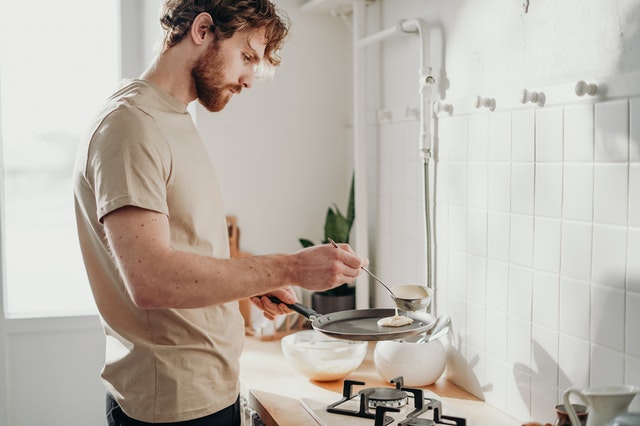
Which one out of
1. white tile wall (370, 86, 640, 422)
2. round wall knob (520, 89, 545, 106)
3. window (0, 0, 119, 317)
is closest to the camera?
white tile wall (370, 86, 640, 422)

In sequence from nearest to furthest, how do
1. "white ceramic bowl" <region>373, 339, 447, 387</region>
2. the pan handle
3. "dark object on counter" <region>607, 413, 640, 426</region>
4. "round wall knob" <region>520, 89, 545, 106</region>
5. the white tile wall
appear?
"dark object on counter" <region>607, 413, 640, 426</region> < the white tile wall < "round wall knob" <region>520, 89, 545, 106</region> < the pan handle < "white ceramic bowl" <region>373, 339, 447, 387</region>

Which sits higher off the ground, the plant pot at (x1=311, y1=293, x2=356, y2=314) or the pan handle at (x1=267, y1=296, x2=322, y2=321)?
the pan handle at (x1=267, y1=296, x2=322, y2=321)

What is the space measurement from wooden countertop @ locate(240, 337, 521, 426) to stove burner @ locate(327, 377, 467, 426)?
59mm

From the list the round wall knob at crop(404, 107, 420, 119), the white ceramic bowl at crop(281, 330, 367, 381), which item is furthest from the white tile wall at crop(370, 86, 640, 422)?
the white ceramic bowl at crop(281, 330, 367, 381)

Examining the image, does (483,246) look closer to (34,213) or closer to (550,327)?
(550,327)

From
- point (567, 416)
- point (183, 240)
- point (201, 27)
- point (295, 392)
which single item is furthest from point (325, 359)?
point (201, 27)

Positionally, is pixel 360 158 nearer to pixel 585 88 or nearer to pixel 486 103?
pixel 486 103

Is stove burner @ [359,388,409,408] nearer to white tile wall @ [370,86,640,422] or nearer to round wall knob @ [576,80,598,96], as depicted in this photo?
white tile wall @ [370,86,640,422]

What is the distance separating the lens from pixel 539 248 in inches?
65.5

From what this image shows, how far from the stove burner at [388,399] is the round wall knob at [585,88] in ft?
2.66

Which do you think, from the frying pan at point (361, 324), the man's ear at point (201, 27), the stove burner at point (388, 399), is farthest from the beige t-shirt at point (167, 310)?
the stove burner at point (388, 399)

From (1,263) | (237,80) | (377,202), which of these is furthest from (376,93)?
(1,263)

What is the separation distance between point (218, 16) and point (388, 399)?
Answer: 952mm

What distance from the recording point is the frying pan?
1.66m
